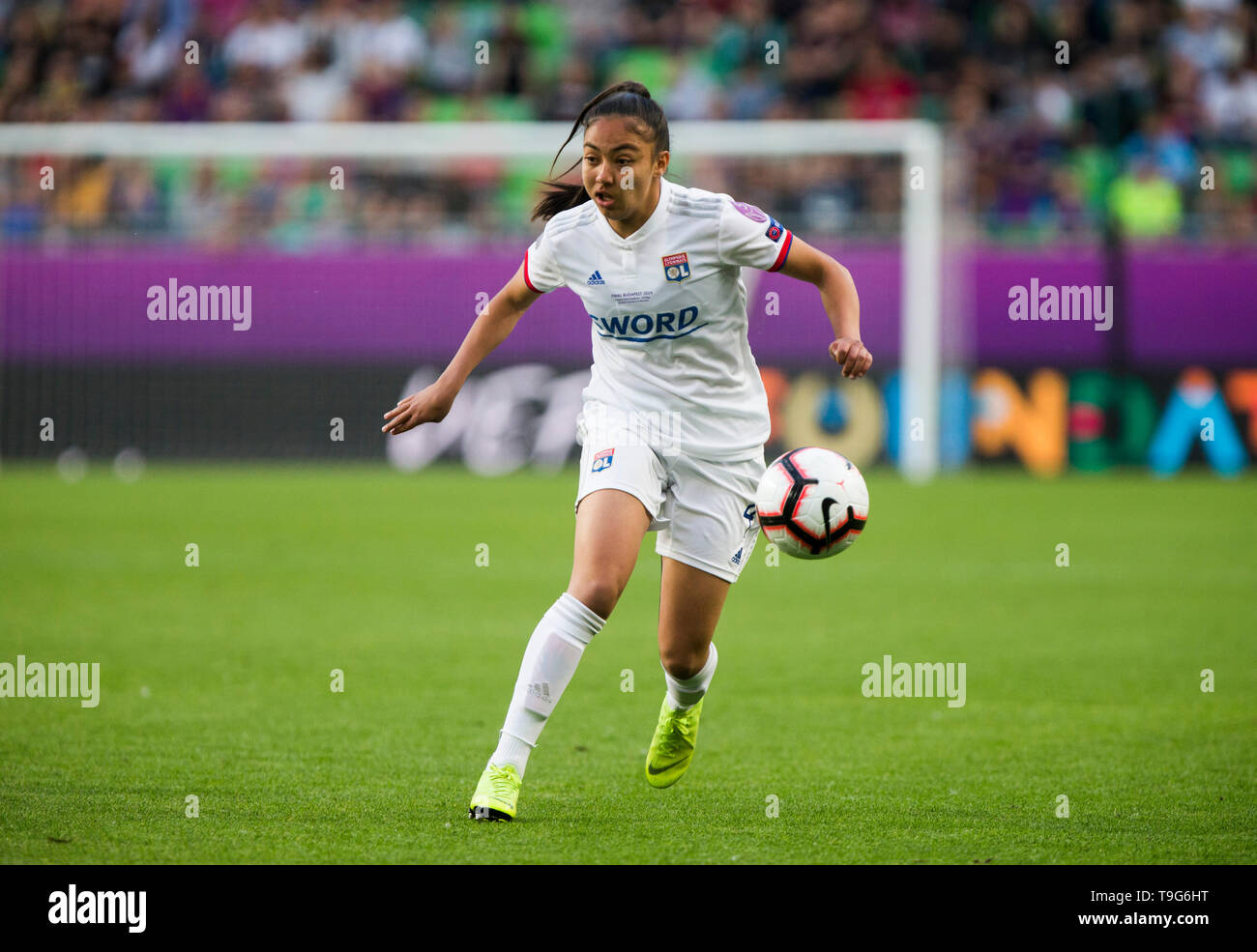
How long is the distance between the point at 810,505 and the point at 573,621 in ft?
2.89

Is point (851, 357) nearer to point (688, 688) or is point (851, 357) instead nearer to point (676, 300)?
point (676, 300)

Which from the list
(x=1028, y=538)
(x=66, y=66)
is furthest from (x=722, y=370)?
(x=66, y=66)

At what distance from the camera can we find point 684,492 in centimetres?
586

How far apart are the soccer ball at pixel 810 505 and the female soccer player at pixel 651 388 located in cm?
22

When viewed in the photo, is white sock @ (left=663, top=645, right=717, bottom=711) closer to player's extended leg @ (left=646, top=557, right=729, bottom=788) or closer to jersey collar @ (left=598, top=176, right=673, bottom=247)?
player's extended leg @ (left=646, top=557, right=729, bottom=788)

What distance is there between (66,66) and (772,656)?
1575cm

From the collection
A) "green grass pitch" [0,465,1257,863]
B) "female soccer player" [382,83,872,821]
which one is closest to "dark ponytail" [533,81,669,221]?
"female soccer player" [382,83,872,821]

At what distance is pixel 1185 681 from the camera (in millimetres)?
8477

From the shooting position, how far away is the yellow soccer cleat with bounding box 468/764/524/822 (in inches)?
211

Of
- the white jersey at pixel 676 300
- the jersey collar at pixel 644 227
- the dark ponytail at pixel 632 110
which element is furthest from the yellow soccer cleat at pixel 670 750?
the dark ponytail at pixel 632 110

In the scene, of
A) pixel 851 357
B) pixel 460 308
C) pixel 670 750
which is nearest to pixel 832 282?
pixel 851 357

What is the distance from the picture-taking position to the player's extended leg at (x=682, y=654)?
5867mm
